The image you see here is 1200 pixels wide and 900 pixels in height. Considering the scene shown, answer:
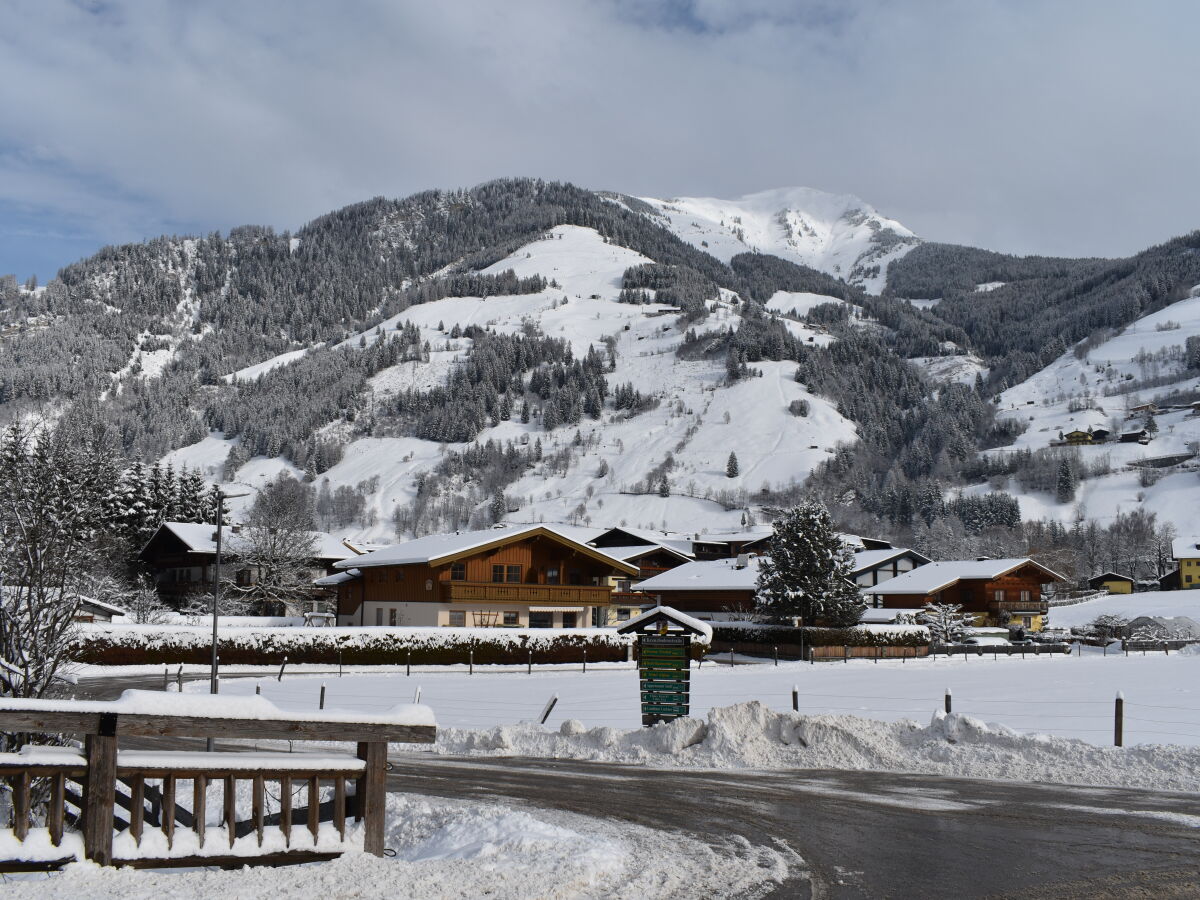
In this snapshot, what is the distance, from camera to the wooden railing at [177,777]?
7328mm

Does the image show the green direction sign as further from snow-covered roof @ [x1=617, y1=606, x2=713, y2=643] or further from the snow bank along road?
snow-covered roof @ [x1=617, y1=606, x2=713, y2=643]

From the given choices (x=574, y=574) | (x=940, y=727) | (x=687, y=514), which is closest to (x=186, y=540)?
(x=574, y=574)

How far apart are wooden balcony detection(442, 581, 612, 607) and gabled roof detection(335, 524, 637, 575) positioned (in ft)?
5.98

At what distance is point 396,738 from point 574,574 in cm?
5426

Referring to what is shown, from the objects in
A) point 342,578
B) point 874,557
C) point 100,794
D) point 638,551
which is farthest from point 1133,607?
point 100,794

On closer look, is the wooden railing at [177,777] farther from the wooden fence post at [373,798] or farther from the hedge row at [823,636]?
the hedge row at [823,636]

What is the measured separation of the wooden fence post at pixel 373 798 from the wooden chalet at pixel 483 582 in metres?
47.1

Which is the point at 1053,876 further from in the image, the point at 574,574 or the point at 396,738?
the point at 574,574

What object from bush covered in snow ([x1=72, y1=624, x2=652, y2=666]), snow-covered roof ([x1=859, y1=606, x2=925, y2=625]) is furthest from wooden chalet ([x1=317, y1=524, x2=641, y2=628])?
snow-covered roof ([x1=859, y1=606, x2=925, y2=625])

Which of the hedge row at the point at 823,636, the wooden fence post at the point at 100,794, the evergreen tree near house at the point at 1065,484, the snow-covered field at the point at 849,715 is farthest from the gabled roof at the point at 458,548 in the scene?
the evergreen tree near house at the point at 1065,484

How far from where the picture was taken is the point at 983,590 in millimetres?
84875

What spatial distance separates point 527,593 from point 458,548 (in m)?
5.75

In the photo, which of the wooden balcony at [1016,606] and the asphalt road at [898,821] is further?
the wooden balcony at [1016,606]

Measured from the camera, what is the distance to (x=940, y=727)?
1791 centimetres
